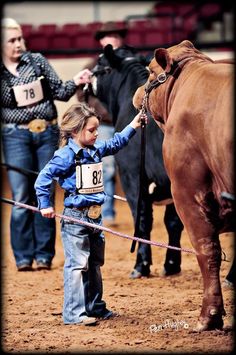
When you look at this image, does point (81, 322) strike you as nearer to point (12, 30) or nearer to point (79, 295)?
point (79, 295)

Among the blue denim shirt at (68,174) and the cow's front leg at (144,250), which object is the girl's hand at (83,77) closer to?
the cow's front leg at (144,250)

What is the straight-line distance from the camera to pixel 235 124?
15.8ft

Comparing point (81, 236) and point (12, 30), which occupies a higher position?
point (12, 30)

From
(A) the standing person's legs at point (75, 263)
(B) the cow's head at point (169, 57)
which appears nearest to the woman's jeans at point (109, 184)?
(A) the standing person's legs at point (75, 263)

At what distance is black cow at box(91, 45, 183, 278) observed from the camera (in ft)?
24.1

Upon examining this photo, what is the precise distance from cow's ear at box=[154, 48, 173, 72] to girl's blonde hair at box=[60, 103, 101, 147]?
1.84 ft

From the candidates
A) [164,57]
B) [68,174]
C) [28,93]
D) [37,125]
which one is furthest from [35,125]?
[164,57]

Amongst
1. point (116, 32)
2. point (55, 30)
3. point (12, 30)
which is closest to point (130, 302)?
point (12, 30)

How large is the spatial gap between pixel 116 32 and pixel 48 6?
9330mm

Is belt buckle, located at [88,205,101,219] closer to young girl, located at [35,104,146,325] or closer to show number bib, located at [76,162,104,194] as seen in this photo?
young girl, located at [35,104,146,325]

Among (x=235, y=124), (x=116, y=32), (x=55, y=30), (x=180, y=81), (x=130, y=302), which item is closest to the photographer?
(x=235, y=124)

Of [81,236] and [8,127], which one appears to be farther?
[8,127]

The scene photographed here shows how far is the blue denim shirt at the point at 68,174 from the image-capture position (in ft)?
18.4

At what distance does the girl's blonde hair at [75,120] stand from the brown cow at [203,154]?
1.76ft
